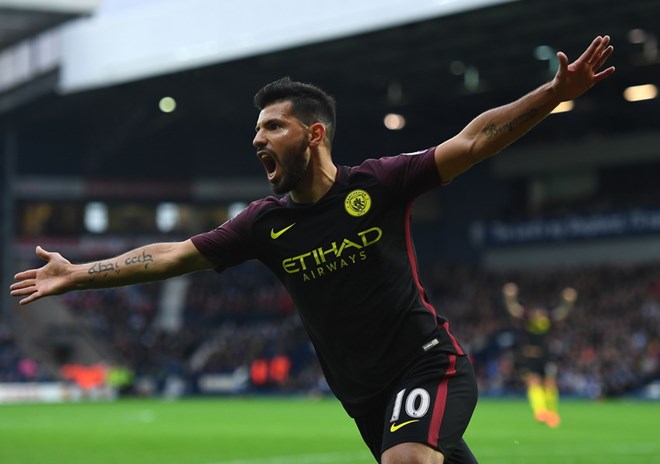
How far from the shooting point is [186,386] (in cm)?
4953

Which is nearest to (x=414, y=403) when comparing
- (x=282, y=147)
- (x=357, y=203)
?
(x=357, y=203)

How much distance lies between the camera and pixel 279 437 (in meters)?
20.5

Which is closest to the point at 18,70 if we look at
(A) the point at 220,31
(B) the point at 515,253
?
(A) the point at 220,31

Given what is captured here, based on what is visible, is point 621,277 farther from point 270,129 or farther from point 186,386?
point 270,129

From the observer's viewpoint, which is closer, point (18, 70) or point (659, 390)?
point (659, 390)

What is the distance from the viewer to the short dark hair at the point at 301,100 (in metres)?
6.01

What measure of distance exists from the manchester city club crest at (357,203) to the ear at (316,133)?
0.31 meters

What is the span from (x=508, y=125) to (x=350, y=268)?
1.07 meters

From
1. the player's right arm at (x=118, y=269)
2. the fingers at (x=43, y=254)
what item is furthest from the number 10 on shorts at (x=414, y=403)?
the fingers at (x=43, y=254)

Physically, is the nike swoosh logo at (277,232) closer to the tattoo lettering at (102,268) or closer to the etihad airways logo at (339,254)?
the etihad airways logo at (339,254)

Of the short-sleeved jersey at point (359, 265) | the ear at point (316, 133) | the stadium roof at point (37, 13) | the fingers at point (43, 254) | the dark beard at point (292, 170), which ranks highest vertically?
the stadium roof at point (37, 13)

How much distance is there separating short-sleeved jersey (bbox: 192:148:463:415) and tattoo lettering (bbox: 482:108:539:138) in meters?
0.36

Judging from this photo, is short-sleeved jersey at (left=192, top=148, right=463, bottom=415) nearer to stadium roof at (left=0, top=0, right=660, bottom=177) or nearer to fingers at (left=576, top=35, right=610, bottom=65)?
fingers at (left=576, top=35, right=610, bottom=65)

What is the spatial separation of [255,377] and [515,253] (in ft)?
42.7
